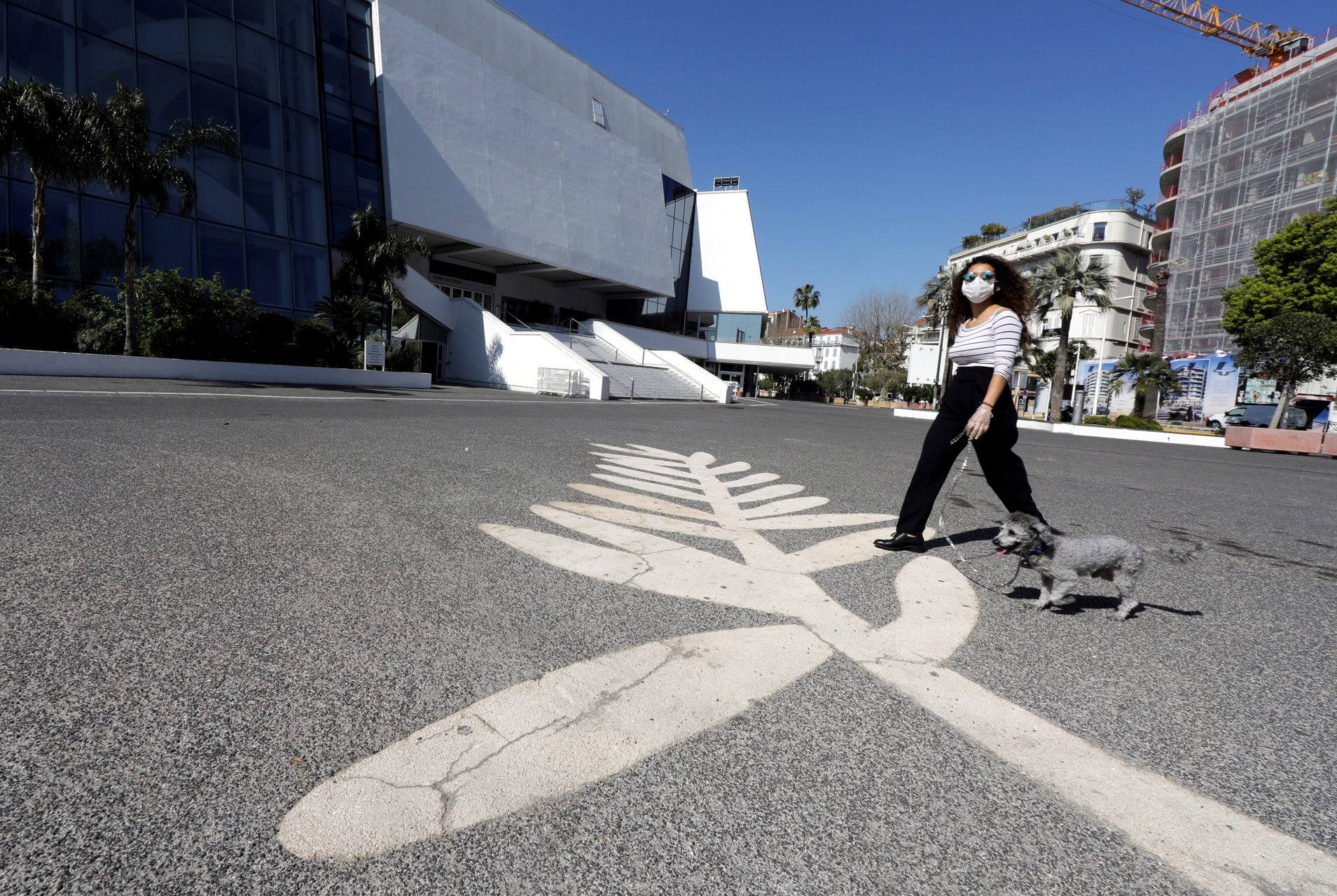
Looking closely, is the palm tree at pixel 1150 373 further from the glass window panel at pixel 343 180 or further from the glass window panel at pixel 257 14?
the glass window panel at pixel 257 14

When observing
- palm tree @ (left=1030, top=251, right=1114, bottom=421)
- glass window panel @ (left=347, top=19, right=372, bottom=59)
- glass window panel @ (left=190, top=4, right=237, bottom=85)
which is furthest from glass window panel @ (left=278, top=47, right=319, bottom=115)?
palm tree @ (left=1030, top=251, right=1114, bottom=421)

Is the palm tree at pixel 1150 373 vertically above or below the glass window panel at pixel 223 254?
below

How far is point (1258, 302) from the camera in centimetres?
2942

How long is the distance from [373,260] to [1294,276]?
131 ft

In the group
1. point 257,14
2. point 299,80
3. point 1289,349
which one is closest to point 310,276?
point 299,80

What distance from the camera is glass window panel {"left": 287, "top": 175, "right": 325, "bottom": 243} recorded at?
23.5 m

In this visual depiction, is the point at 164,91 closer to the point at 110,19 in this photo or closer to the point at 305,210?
the point at 110,19

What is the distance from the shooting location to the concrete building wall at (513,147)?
29625 mm

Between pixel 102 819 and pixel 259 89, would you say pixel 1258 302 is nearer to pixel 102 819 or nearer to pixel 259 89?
pixel 102 819

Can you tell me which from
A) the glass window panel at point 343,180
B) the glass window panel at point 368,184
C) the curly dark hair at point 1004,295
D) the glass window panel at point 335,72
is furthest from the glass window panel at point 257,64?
the curly dark hair at point 1004,295

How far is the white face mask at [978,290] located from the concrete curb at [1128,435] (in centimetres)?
1624

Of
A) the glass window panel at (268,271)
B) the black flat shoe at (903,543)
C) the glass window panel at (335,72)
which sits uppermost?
the glass window panel at (335,72)

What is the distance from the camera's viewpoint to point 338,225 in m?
25.5

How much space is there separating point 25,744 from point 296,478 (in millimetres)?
3484
